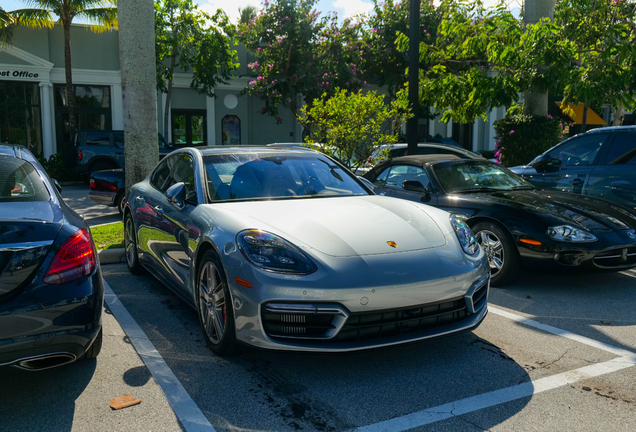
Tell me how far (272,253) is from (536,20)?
10.5 meters

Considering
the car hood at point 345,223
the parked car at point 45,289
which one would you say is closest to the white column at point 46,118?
the car hood at point 345,223

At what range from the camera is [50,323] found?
3.03 metres

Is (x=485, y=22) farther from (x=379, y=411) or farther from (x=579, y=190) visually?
(x=379, y=411)

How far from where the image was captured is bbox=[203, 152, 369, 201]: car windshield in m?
4.68

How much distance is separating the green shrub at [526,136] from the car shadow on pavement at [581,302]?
6.10 metres

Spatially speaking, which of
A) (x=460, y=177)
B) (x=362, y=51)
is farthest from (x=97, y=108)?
(x=460, y=177)

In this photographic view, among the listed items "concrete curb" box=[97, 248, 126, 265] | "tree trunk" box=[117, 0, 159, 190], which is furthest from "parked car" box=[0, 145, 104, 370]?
"tree trunk" box=[117, 0, 159, 190]

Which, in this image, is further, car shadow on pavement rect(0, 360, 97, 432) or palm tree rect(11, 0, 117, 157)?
palm tree rect(11, 0, 117, 157)

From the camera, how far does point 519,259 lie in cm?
572

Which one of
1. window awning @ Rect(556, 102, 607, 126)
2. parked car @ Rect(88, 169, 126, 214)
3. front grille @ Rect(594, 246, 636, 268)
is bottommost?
front grille @ Rect(594, 246, 636, 268)

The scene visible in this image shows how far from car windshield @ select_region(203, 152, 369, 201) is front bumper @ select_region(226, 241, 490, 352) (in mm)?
1230

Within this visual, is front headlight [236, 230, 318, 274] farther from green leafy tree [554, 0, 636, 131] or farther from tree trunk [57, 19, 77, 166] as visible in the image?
tree trunk [57, 19, 77, 166]

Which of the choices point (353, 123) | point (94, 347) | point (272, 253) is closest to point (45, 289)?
point (94, 347)

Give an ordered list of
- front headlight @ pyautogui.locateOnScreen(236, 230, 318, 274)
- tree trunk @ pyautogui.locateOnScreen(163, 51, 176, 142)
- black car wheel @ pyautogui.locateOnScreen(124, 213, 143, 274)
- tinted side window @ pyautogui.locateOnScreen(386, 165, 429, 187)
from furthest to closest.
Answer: tree trunk @ pyautogui.locateOnScreen(163, 51, 176, 142) < tinted side window @ pyautogui.locateOnScreen(386, 165, 429, 187) < black car wheel @ pyautogui.locateOnScreen(124, 213, 143, 274) < front headlight @ pyautogui.locateOnScreen(236, 230, 318, 274)
